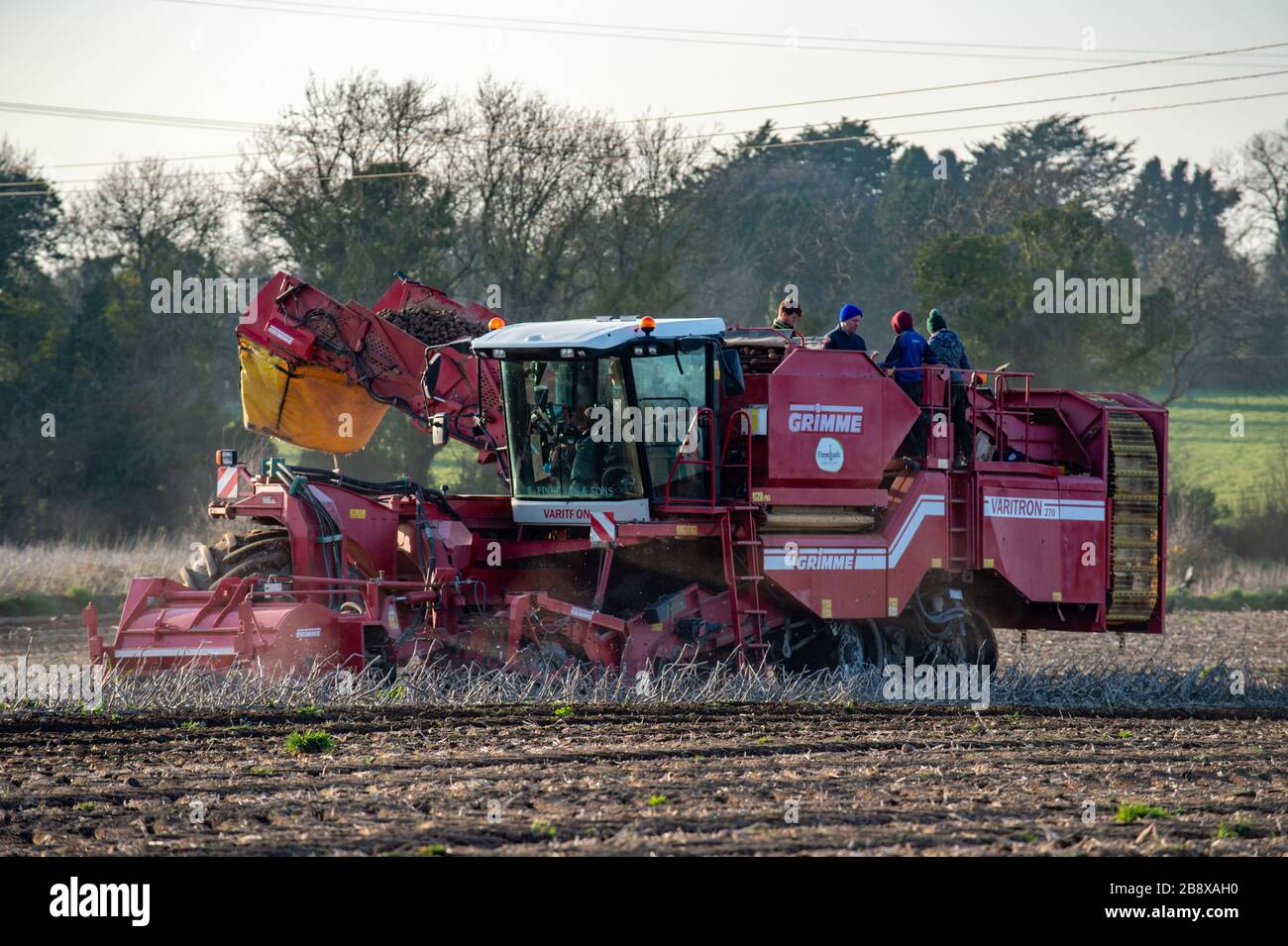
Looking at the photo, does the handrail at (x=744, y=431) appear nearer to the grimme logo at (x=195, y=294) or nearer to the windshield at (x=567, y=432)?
the windshield at (x=567, y=432)

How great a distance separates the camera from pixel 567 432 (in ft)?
40.0

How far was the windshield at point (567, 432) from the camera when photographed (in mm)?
12031

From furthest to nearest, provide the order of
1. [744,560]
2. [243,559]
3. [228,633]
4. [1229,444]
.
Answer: [1229,444] < [744,560] < [243,559] < [228,633]

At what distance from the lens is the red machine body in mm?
11406

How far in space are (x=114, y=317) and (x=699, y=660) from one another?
2201 cm

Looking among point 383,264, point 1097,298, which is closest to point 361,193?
point 383,264

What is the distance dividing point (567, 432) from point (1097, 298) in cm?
2025

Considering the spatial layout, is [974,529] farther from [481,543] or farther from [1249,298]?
[1249,298]

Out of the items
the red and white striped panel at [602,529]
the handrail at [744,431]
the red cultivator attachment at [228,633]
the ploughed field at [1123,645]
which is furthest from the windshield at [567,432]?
the ploughed field at [1123,645]

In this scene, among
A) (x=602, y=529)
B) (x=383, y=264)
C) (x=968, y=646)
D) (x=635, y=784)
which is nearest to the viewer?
(x=635, y=784)

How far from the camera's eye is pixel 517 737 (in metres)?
8.89

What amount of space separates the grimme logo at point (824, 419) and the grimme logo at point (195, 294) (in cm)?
1798
